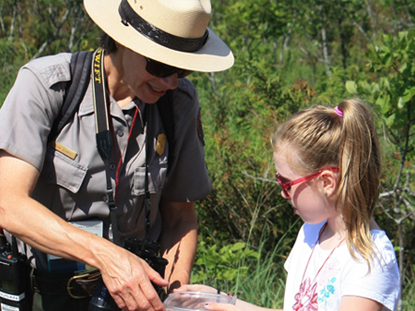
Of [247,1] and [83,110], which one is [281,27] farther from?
[83,110]

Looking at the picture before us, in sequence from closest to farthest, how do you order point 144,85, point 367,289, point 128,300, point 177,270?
point 367,289 < point 128,300 < point 144,85 < point 177,270

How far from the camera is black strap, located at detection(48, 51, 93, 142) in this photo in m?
2.06

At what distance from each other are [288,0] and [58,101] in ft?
20.7

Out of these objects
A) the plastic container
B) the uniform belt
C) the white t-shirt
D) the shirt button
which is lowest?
the uniform belt

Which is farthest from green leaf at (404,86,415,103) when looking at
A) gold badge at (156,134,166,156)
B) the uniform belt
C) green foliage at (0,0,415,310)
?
the uniform belt

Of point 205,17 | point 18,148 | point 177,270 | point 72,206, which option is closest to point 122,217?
point 72,206

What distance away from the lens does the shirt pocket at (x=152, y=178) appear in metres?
2.22

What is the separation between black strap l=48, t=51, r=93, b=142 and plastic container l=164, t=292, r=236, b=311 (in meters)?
0.78

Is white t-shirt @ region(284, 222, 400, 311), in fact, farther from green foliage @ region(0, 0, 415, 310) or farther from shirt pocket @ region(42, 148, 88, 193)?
shirt pocket @ region(42, 148, 88, 193)

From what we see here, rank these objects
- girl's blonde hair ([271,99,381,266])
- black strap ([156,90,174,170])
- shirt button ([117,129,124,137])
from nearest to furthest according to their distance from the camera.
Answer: girl's blonde hair ([271,99,381,266]) → shirt button ([117,129,124,137]) → black strap ([156,90,174,170])

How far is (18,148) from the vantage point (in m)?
1.90

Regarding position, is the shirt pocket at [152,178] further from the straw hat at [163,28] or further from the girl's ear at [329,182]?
the girl's ear at [329,182]

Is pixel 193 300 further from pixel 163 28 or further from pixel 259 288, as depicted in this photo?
pixel 259 288

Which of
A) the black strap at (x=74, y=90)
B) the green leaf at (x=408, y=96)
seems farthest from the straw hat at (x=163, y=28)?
the green leaf at (x=408, y=96)
